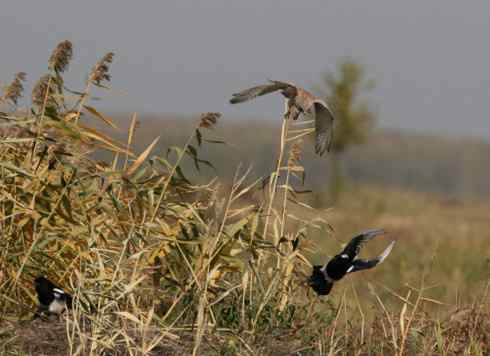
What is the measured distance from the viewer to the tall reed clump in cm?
351

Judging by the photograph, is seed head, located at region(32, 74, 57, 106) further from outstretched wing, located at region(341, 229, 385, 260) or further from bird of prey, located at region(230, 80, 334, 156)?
outstretched wing, located at region(341, 229, 385, 260)

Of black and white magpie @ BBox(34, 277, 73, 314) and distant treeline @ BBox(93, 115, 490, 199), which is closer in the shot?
black and white magpie @ BBox(34, 277, 73, 314)

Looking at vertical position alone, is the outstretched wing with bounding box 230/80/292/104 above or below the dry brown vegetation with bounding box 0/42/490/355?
above

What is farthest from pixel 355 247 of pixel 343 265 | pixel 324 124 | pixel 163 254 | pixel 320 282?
pixel 163 254

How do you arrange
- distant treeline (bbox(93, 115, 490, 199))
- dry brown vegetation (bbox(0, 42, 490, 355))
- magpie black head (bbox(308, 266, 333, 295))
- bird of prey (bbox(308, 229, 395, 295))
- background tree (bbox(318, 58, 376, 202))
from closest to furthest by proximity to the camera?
dry brown vegetation (bbox(0, 42, 490, 355)) → bird of prey (bbox(308, 229, 395, 295)) → magpie black head (bbox(308, 266, 333, 295)) → background tree (bbox(318, 58, 376, 202)) → distant treeline (bbox(93, 115, 490, 199))

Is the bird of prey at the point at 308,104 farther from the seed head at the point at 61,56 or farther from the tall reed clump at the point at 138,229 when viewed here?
the seed head at the point at 61,56

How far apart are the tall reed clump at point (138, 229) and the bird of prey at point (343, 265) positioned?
0.15m

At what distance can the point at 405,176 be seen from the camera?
3182 inches

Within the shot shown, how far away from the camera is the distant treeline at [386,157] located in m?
77.8

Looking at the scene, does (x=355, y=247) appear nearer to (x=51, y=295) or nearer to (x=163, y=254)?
(x=163, y=254)

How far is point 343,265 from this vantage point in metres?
3.56

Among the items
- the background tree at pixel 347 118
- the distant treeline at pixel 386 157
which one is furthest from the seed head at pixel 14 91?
the distant treeline at pixel 386 157

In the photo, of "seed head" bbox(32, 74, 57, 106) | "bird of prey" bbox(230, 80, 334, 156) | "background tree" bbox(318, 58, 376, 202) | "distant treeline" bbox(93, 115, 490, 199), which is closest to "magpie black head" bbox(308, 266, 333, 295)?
"bird of prey" bbox(230, 80, 334, 156)

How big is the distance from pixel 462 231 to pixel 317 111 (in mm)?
Result: 22954
